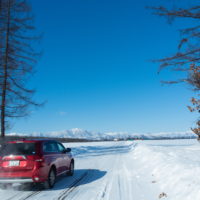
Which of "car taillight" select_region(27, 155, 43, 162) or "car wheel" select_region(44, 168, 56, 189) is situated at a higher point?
"car taillight" select_region(27, 155, 43, 162)

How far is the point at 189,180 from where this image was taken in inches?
233

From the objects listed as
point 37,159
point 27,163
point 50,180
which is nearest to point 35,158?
point 37,159

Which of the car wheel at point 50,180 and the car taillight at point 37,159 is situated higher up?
the car taillight at point 37,159

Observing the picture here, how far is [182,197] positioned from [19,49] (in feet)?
45.1

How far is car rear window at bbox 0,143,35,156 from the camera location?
6.70 m

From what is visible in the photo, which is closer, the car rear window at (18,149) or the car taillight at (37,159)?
the car taillight at (37,159)

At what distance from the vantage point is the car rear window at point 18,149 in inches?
264

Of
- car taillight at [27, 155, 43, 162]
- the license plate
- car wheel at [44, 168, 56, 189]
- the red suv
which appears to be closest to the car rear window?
the red suv

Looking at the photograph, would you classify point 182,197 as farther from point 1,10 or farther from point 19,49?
point 1,10

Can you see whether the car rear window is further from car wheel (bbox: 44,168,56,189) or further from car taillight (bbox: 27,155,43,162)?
car wheel (bbox: 44,168,56,189)

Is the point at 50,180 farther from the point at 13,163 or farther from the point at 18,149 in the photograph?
the point at 18,149

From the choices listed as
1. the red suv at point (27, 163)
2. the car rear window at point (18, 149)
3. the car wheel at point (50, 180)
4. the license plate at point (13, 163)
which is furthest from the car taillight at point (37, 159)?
the car wheel at point (50, 180)

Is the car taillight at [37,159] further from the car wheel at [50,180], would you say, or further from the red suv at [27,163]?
the car wheel at [50,180]

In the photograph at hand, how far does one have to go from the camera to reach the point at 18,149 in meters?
6.77
